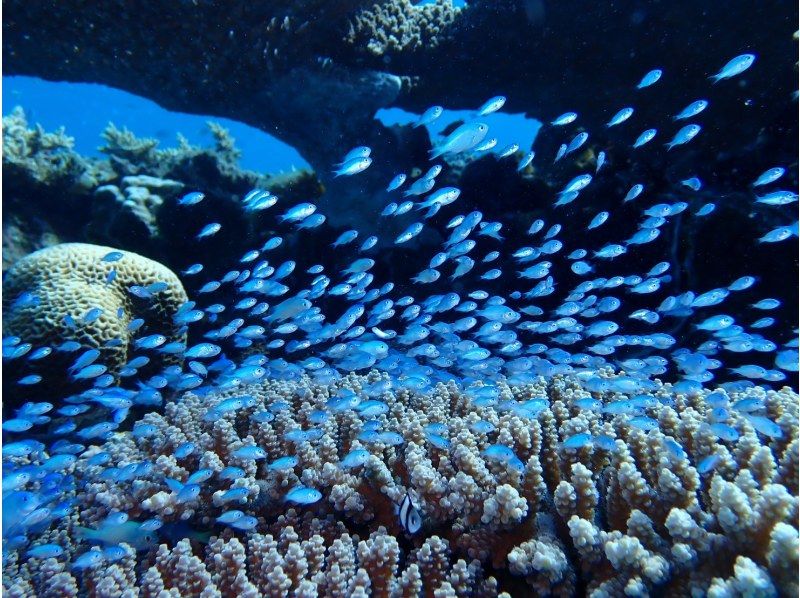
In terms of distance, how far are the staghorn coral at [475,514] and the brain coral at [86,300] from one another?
8.80 feet

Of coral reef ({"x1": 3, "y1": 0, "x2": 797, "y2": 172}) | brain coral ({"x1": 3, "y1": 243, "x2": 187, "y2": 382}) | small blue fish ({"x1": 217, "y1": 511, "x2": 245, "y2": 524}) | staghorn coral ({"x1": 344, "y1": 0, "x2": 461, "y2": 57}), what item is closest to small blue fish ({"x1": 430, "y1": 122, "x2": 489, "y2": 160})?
small blue fish ({"x1": 217, "y1": 511, "x2": 245, "y2": 524})

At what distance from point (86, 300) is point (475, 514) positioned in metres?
6.09

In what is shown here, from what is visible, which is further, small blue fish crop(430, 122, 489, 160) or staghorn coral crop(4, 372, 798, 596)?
small blue fish crop(430, 122, 489, 160)

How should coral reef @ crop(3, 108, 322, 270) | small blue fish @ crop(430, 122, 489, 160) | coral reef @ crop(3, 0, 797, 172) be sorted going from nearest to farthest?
small blue fish @ crop(430, 122, 489, 160)
coral reef @ crop(3, 0, 797, 172)
coral reef @ crop(3, 108, 322, 270)

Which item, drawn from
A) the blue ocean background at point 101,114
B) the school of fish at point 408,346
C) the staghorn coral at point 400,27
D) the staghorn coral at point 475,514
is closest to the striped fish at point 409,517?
the school of fish at point 408,346

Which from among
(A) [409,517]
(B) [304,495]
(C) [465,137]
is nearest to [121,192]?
(C) [465,137]

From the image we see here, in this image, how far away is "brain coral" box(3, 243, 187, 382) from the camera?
623 centimetres

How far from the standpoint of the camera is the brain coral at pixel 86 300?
6.23 metres

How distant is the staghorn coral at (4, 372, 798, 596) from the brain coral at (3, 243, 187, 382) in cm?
268

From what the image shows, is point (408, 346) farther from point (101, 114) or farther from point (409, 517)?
point (101, 114)

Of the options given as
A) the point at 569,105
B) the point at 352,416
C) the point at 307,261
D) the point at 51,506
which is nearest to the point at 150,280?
the point at 307,261

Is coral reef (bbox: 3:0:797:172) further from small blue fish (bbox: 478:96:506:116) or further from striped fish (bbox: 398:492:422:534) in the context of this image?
striped fish (bbox: 398:492:422:534)

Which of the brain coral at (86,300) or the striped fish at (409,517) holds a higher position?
the brain coral at (86,300)

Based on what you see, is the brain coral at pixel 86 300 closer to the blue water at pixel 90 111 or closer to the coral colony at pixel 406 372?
the coral colony at pixel 406 372
